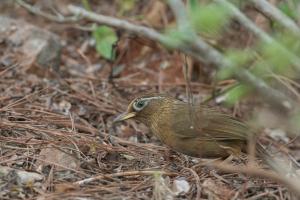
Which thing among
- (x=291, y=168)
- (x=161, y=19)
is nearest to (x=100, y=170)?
(x=291, y=168)

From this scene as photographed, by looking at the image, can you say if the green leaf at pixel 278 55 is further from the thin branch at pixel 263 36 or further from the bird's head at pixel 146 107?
the bird's head at pixel 146 107

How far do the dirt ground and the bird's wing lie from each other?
0.90ft

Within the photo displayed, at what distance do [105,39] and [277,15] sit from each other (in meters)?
4.31

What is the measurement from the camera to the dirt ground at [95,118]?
5.44 metres

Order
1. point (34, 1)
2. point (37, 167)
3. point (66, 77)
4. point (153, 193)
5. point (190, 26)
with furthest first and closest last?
point (34, 1) < point (66, 77) < point (37, 167) < point (153, 193) < point (190, 26)

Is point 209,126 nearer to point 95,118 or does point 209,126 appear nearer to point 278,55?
point 95,118

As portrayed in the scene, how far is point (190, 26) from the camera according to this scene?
13.1ft

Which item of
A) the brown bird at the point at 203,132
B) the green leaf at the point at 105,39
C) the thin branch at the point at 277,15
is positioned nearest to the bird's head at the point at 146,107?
the brown bird at the point at 203,132

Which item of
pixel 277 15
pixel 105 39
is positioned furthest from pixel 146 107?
A: pixel 105 39

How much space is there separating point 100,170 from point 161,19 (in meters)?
4.59

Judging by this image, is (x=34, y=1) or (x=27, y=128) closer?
(x=27, y=128)

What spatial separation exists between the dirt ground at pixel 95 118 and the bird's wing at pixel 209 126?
0.27 meters

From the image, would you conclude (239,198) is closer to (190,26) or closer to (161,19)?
(190,26)

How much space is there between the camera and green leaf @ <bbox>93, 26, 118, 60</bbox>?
29.1ft
